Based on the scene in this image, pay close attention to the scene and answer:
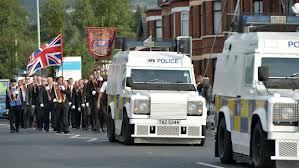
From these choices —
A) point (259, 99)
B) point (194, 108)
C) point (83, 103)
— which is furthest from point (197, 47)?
point (259, 99)

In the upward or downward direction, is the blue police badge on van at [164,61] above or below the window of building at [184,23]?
below

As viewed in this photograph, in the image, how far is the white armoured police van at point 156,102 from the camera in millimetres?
23984

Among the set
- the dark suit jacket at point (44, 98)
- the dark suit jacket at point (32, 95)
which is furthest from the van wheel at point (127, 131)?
the dark suit jacket at point (32, 95)

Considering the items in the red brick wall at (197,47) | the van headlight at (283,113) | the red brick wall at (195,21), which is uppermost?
the red brick wall at (195,21)

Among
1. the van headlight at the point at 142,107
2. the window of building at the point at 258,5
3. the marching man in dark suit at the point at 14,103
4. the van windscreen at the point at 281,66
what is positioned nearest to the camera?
the van windscreen at the point at 281,66

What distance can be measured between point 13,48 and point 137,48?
68217mm

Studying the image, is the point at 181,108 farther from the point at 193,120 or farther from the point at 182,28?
the point at 182,28

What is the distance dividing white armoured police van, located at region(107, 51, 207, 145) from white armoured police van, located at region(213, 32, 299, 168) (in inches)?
166

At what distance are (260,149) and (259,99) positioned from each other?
76 cm

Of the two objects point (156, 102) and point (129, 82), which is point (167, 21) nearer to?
point (129, 82)

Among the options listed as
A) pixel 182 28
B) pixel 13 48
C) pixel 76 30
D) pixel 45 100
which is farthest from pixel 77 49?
pixel 45 100

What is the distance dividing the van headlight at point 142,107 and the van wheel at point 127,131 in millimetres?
409

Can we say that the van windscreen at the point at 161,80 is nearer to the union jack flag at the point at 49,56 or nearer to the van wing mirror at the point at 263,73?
the van wing mirror at the point at 263,73

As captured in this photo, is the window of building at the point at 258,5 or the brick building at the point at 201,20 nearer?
the brick building at the point at 201,20
